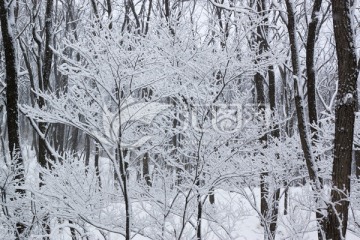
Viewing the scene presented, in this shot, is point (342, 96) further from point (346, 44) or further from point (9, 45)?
point (9, 45)

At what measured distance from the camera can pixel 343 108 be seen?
416 cm

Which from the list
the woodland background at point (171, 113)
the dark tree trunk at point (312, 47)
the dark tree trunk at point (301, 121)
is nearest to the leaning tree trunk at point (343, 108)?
the woodland background at point (171, 113)

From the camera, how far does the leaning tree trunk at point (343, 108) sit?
13.5 feet

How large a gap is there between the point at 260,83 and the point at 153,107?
6371 mm

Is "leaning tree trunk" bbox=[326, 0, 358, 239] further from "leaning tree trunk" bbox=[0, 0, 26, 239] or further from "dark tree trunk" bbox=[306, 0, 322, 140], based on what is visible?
"leaning tree trunk" bbox=[0, 0, 26, 239]

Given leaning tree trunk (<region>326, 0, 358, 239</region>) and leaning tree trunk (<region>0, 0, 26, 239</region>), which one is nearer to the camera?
leaning tree trunk (<region>326, 0, 358, 239</region>)

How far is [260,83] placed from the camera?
10.3 m

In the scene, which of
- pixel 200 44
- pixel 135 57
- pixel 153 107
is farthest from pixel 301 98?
pixel 135 57

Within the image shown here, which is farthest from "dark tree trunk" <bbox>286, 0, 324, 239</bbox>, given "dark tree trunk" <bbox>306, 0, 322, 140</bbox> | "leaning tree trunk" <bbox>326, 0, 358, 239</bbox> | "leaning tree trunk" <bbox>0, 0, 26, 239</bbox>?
"leaning tree trunk" <bbox>0, 0, 26, 239</bbox>

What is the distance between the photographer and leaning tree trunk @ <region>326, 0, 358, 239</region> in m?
4.11

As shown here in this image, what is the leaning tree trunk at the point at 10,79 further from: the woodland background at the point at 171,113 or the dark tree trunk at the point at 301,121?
the dark tree trunk at the point at 301,121

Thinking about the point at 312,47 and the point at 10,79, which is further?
the point at 10,79

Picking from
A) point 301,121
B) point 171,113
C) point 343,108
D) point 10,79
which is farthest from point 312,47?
point 10,79

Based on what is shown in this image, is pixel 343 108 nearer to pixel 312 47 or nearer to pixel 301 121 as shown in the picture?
pixel 301 121
